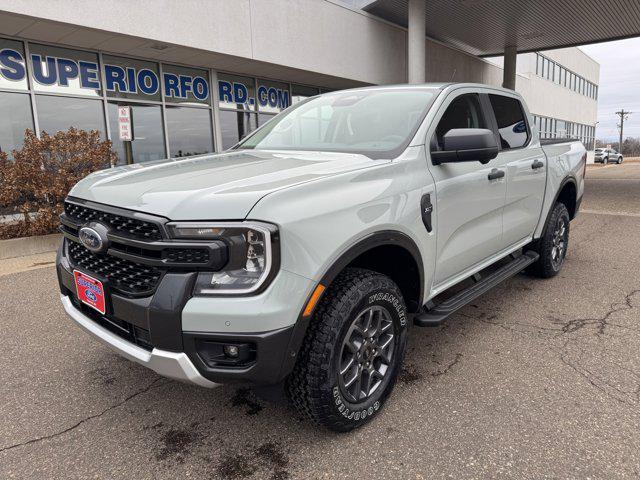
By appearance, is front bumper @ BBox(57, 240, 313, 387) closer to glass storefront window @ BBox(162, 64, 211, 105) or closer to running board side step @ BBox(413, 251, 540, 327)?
running board side step @ BBox(413, 251, 540, 327)

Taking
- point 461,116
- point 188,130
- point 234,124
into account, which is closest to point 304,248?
point 461,116

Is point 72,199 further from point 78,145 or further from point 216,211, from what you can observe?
point 78,145

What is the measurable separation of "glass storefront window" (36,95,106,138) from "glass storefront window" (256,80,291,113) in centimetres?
504

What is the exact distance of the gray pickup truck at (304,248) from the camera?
194cm

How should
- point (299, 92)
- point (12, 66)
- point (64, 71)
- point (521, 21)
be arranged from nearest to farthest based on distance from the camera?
point (12, 66)
point (64, 71)
point (299, 92)
point (521, 21)

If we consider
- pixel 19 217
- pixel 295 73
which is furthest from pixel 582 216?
pixel 19 217

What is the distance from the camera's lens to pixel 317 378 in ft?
7.07

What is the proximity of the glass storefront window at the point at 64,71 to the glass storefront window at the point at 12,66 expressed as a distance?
0.61ft

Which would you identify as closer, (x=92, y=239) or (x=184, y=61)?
(x=92, y=239)

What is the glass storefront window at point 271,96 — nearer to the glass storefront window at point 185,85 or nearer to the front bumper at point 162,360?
the glass storefront window at point 185,85

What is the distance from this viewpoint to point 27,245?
7023mm

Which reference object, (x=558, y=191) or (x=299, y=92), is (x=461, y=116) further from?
(x=299, y=92)

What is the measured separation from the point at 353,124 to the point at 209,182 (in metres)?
1.41

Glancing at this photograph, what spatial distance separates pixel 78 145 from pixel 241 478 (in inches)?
283
